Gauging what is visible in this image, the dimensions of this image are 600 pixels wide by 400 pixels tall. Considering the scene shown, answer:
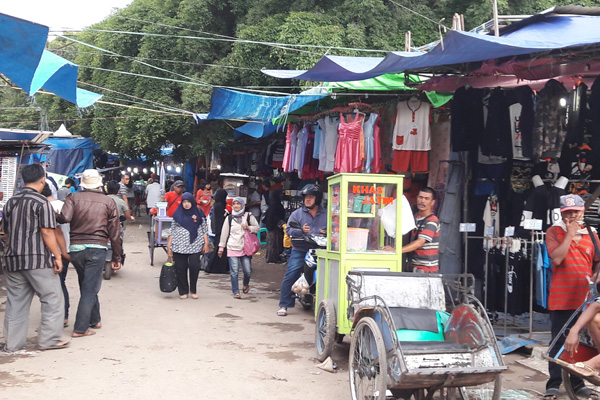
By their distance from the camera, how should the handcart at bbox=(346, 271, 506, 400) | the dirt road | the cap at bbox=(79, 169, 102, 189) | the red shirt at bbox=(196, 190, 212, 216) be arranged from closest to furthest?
the handcart at bbox=(346, 271, 506, 400)
the dirt road
the cap at bbox=(79, 169, 102, 189)
the red shirt at bbox=(196, 190, 212, 216)

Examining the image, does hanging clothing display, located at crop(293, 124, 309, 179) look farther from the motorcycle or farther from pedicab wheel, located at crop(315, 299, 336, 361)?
pedicab wheel, located at crop(315, 299, 336, 361)

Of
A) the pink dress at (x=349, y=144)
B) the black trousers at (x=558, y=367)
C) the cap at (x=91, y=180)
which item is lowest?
the black trousers at (x=558, y=367)

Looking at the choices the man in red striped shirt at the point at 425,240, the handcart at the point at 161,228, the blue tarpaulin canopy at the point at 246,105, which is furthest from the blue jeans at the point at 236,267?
the man in red striped shirt at the point at 425,240

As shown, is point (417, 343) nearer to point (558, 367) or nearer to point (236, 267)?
point (558, 367)

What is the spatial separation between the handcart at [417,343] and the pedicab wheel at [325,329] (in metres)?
0.70

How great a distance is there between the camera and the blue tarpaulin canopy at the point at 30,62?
646 cm

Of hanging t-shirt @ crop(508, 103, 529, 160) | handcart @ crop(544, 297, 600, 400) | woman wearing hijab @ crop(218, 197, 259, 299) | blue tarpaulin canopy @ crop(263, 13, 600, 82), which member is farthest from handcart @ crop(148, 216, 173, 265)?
handcart @ crop(544, 297, 600, 400)

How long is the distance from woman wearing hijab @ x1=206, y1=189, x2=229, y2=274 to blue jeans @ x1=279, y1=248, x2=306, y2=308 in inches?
137

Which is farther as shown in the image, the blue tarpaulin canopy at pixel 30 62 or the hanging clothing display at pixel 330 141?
the hanging clothing display at pixel 330 141

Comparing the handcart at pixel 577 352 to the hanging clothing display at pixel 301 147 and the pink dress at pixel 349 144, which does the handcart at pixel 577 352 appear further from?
the hanging clothing display at pixel 301 147

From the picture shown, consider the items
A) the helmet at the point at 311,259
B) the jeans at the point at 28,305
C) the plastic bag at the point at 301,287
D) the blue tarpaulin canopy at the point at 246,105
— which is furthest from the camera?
the blue tarpaulin canopy at the point at 246,105

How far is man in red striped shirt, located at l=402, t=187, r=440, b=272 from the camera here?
7.04 m

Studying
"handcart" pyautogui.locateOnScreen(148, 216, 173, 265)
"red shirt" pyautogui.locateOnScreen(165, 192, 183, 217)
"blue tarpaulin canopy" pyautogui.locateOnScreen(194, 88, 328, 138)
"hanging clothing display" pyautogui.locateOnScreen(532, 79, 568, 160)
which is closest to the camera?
"hanging clothing display" pyautogui.locateOnScreen(532, 79, 568, 160)

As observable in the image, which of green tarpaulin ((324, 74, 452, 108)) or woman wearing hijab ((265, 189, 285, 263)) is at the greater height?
green tarpaulin ((324, 74, 452, 108))
